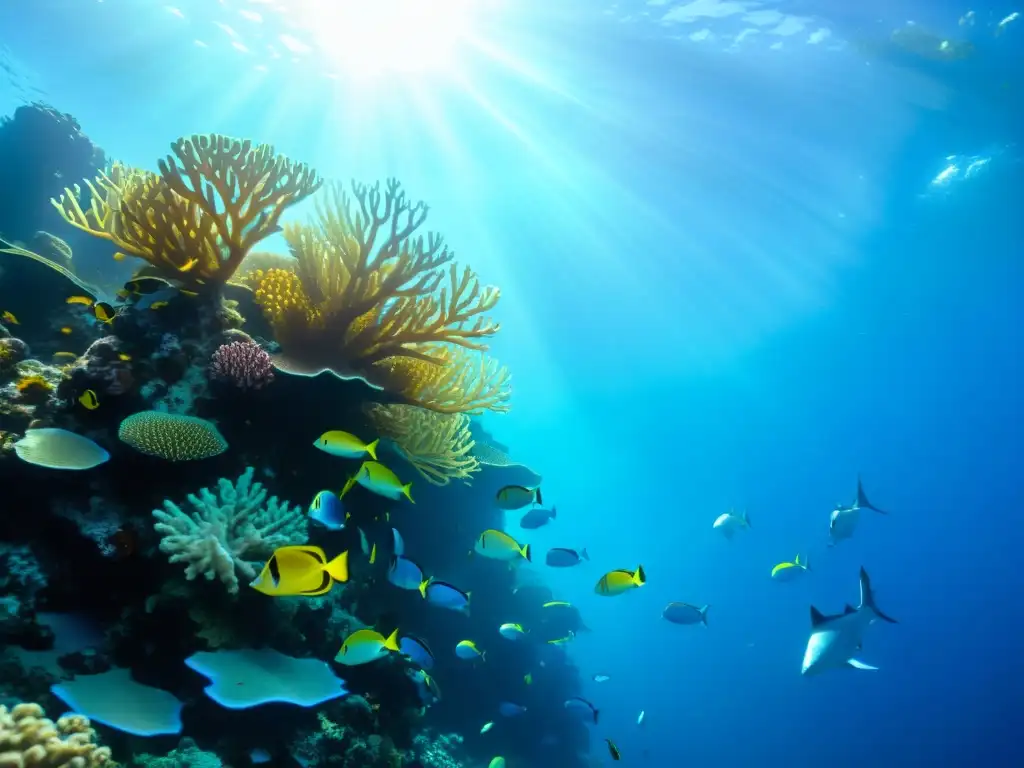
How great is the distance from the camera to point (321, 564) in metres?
2.35

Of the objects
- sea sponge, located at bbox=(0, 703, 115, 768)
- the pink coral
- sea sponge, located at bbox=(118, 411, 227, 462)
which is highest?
the pink coral

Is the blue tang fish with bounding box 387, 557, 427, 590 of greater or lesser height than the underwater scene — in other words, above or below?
below

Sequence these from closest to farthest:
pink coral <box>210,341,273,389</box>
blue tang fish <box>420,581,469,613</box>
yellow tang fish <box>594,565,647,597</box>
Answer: pink coral <box>210,341,273,389</box> → blue tang fish <box>420,581,469,613</box> → yellow tang fish <box>594,565,647,597</box>

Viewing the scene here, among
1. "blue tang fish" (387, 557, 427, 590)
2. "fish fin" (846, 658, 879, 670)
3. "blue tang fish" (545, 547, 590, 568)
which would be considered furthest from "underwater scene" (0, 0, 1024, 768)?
"blue tang fish" (545, 547, 590, 568)

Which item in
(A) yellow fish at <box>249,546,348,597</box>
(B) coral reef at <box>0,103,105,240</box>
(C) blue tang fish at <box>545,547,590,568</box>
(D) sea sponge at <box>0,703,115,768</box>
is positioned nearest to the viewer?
(D) sea sponge at <box>0,703,115,768</box>

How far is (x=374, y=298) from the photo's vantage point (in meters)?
4.58

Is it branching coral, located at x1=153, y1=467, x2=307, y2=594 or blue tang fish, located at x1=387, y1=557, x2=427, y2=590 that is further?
blue tang fish, located at x1=387, y1=557, x2=427, y2=590

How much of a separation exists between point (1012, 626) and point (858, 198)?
6157 centimetres

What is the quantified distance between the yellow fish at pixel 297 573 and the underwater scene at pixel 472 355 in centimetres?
2

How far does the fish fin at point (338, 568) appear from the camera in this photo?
2369 millimetres

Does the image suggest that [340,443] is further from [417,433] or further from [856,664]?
[856,664]

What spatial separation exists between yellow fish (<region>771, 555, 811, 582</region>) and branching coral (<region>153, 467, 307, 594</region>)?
390 inches

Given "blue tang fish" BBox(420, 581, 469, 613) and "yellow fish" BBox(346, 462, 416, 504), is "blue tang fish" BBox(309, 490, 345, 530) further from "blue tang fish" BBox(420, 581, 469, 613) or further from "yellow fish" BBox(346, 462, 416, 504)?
"blue tang fish" BBox(420, 581, 469, 613)

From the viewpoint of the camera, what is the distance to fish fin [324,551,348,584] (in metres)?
2.37
